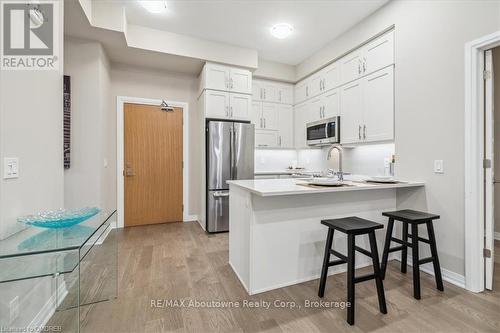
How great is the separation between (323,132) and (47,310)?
392cm

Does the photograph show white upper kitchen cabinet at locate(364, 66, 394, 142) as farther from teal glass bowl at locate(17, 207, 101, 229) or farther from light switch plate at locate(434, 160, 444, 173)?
teal glass bowl at locate(17, 207, 101, 229)

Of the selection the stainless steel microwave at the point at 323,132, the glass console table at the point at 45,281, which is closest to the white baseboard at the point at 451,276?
the stainless steel microwave at the point at 323,132

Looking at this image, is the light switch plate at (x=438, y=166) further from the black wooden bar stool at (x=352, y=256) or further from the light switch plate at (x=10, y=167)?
the light switch plate at (x=10, y=167)

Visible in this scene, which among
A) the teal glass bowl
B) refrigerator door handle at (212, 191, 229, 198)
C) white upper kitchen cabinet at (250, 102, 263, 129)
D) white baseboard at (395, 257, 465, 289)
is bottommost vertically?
white baseboard at (395, 257, 465, 289)

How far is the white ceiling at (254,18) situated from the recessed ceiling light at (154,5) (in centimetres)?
7

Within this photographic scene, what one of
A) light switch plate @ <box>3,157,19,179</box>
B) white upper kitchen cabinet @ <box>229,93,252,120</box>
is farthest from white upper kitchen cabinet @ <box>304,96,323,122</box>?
light switch plate @ <box>3,157,19,179</box>

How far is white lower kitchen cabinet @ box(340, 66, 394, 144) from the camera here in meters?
2.89

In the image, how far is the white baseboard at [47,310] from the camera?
1513 millimetres

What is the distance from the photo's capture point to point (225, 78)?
3.96m

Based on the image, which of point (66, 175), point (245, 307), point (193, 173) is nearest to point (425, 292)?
point (245, 307)

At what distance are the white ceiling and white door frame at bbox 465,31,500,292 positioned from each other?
4.66ft

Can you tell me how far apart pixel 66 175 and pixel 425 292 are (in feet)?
13.8

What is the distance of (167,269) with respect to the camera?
251cm

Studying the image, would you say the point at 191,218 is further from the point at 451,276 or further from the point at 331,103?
the point at 451,276
